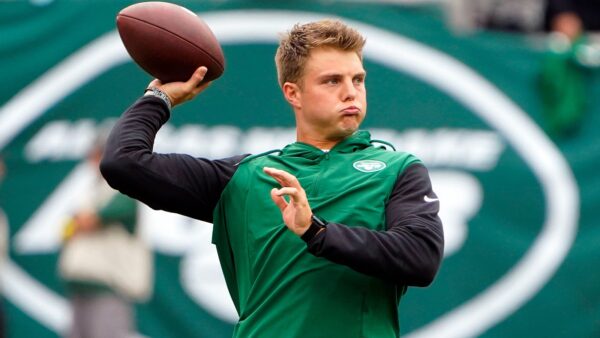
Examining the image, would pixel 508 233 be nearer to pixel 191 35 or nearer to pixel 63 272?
pixel 63 272

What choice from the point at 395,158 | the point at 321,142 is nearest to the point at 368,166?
the point at 395,158

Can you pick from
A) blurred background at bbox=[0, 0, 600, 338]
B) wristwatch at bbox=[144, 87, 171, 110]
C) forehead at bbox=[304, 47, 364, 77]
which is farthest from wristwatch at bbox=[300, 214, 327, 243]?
blurred background at bbox=[0, 0, 600, 338]

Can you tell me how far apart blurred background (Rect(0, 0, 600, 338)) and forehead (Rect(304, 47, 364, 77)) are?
509cm

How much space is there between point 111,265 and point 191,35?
459 cm

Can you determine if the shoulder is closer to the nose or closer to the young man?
the young man

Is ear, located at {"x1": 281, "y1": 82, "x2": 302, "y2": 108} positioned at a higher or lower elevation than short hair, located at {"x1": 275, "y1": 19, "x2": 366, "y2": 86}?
lower

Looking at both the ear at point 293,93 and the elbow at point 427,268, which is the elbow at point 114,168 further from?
the elbow at point 427,268

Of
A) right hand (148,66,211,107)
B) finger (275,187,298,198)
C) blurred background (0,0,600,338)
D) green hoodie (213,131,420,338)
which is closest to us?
finger (275,187,298,198)

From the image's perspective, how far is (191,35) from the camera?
3773 millimetres

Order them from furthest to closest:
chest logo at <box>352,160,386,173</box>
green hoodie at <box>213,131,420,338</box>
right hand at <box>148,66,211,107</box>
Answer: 1. right hand at <box>148,66,211,107</box>
2. chest logo at <box>352,160,386,173</box>
3. green hoodie at <box>213,131,420,338</box>

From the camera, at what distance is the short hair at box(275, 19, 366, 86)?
3639mm

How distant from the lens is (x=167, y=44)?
3.72 meters

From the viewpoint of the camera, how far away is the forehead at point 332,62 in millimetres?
3619

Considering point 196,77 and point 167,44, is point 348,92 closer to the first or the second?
point 196,77
